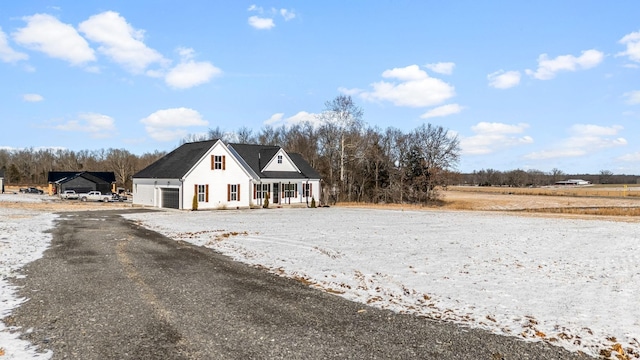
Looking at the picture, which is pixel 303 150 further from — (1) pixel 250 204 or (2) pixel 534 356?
(2) pixel 534 356

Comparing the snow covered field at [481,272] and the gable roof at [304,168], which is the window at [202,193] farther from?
the snow covered field at [481,272]

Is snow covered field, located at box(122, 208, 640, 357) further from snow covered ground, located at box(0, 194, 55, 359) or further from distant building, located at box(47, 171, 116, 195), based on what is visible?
distant building, located at box(47, 171, 116, 195)

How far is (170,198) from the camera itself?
35.9m

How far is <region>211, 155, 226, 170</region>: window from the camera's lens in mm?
36531

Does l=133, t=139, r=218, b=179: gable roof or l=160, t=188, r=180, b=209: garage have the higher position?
l=133, t=139, r=218, b=179: gable roof

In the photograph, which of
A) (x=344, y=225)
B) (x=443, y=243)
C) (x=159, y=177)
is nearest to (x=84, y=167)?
(x=159, y=177)

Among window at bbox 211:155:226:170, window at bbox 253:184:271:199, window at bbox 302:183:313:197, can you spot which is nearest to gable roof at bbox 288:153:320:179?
window at bbox 302:183:313:197

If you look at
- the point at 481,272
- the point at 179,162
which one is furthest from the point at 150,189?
the point at 481,272

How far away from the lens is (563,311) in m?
7.77

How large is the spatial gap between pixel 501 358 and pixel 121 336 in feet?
17.8

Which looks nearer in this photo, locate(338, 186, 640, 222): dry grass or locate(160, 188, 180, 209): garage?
locate(160, 188, 180, 209): garage

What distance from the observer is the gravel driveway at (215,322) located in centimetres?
578

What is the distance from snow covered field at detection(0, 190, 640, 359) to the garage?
45.8ft

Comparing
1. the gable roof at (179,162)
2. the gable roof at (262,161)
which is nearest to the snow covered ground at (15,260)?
the gable roof at (179,162)
